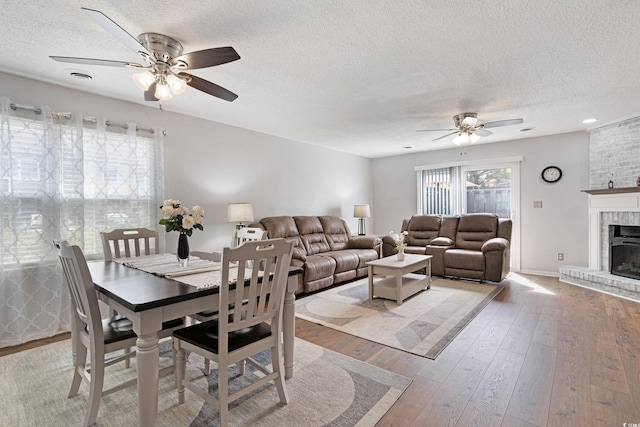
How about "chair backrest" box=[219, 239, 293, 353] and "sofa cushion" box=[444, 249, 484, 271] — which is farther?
"sofa cushion" box=[444, 249, 484, 271]

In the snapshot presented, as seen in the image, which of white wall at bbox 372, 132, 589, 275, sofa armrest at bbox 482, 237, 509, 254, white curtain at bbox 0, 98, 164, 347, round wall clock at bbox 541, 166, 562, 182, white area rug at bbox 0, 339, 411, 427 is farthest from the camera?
round wall clock at bbox 541, 166, 562, 182

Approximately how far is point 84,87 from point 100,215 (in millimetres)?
1303

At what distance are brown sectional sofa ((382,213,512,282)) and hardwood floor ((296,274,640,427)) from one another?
3.87 feet

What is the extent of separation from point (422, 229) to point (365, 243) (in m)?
1.30

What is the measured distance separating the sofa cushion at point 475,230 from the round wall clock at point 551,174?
3.51 feet

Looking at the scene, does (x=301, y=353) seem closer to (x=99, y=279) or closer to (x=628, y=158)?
(x=99, y=279)

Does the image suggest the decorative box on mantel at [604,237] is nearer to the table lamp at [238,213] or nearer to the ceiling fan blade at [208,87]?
the table lamp at [238,213]

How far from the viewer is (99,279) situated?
6.17 ft

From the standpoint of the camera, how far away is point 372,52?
7.95ft

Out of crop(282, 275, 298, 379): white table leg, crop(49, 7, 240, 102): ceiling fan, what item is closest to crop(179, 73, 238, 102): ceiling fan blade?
crop(49, 7, 240, 102): ceiling fan

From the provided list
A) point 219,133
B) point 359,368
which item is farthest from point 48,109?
point 359,368

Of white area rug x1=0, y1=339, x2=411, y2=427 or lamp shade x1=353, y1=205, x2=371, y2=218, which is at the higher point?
lamp shade x1=353, y1=205, x2=371, y2=218

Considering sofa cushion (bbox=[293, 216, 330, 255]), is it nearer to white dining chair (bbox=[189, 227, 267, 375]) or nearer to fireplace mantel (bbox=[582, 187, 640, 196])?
white dining chair (bbox=[189, 227, 267, 375])

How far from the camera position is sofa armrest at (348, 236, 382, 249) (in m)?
5.46
